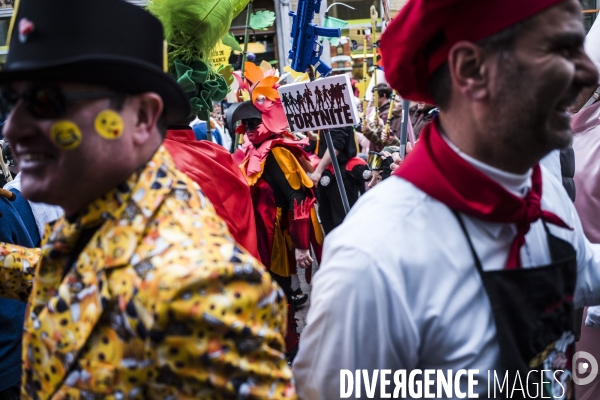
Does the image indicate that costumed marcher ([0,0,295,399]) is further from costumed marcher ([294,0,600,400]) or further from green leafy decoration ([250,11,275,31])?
green leafy decoration ([250,11,275,31])

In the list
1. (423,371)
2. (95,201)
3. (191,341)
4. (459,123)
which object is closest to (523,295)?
(423,371)

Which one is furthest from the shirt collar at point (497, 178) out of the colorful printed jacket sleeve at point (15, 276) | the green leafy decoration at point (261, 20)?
the green leafy decoration at point (261, 20)

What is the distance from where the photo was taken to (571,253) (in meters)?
1.61

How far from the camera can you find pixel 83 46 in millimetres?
1354

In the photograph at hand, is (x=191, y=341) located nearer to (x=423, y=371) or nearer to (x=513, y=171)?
(x=423, y=371)

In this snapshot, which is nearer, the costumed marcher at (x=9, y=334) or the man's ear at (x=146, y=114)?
the man's ear at (x=146, y=114)

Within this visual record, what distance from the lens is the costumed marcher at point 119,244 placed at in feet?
3.88

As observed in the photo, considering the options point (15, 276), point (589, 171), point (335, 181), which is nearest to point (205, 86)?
point (15, 276)

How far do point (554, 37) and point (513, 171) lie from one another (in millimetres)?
313

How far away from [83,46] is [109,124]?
176 millimetres

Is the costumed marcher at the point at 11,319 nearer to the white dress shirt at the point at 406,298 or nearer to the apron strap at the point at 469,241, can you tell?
the white dress shirt at the point at 406,298

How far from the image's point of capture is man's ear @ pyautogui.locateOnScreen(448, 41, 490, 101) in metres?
1.44

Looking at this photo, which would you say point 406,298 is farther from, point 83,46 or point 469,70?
point 83,46

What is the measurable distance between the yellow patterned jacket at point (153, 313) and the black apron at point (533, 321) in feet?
1.55
